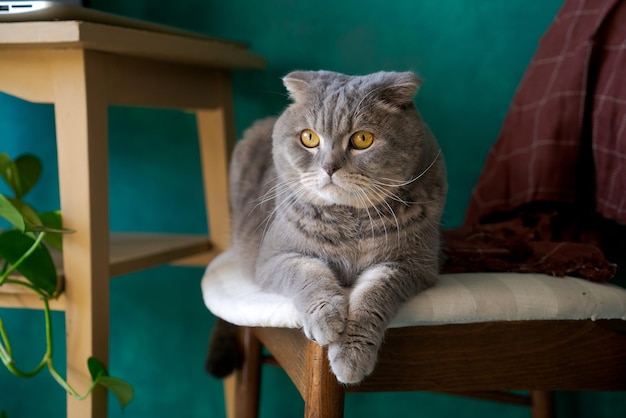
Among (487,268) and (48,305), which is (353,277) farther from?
(48,305)

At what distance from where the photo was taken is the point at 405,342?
2.87 ft

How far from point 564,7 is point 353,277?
72cm

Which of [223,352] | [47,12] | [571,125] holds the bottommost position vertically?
[223,352]

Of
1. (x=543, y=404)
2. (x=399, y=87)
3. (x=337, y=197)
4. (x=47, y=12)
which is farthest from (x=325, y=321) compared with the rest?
(x=543, y=404)

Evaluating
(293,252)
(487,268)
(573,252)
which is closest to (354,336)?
(293,252)

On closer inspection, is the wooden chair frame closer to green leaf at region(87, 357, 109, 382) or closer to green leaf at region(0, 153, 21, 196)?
green leaf at region(87, 357, 109, 382)

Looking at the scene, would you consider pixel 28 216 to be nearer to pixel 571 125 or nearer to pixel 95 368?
pixel 95 368

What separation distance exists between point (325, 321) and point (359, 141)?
27cm

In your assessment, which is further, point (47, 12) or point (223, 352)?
point (223, 352)

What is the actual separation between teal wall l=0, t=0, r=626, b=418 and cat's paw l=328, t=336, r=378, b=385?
82 cm

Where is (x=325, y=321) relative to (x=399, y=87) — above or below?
below

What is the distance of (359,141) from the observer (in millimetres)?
944

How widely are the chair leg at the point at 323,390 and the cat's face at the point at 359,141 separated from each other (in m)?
0.23

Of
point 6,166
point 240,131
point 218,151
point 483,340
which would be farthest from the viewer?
point 240,131
